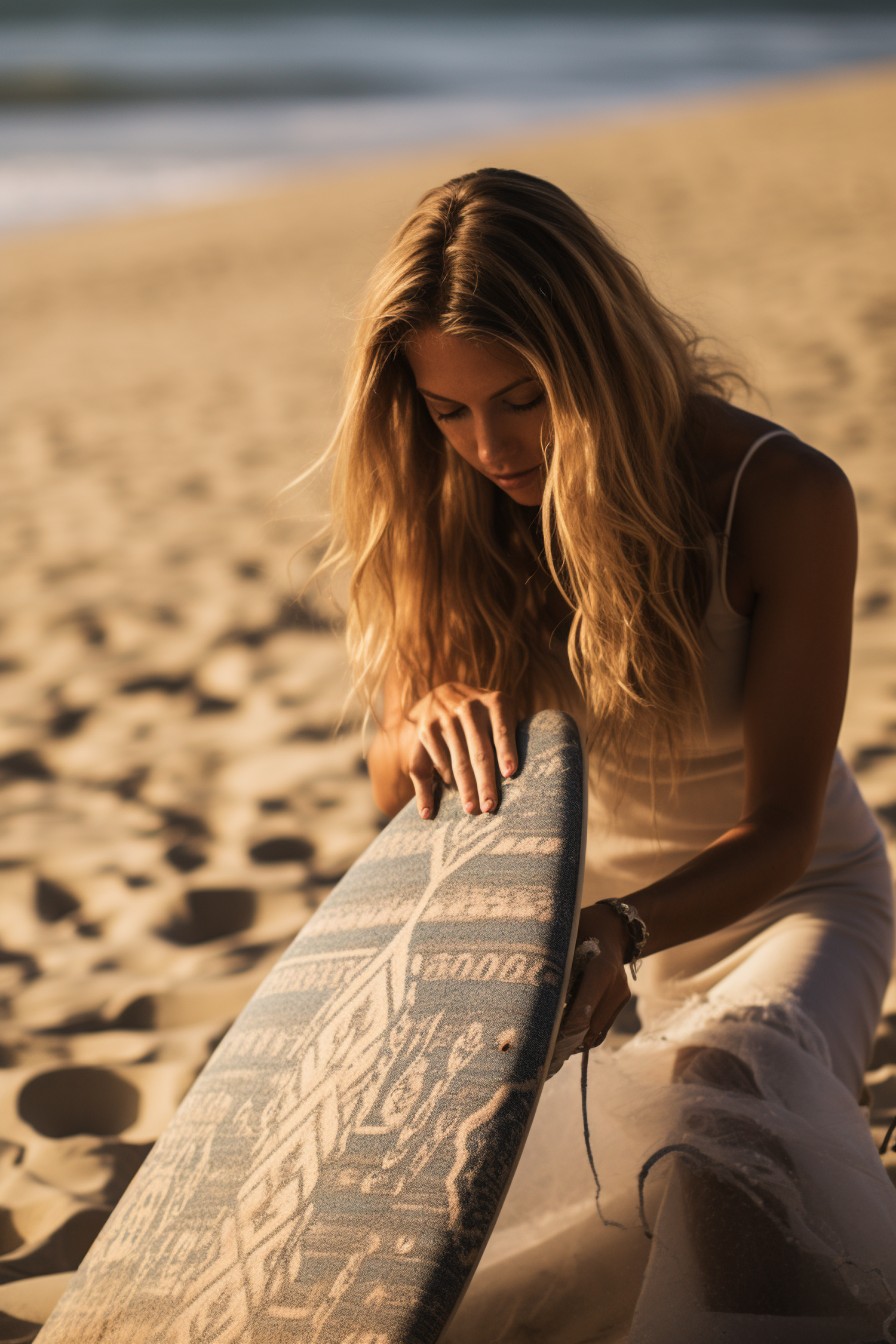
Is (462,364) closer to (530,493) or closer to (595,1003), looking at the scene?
(530,493)

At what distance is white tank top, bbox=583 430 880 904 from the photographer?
1.52m

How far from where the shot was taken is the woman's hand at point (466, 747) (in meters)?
1.41

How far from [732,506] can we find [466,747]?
0.46 m

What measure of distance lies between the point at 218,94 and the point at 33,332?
62.8 feet

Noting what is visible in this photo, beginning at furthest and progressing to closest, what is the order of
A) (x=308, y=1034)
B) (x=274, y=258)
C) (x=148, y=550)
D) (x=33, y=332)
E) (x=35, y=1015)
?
(x=274, y=258)
(x=33, y=332)
(x=148, y=550)
(x=35, y=1015)
(x=308, y=1034)

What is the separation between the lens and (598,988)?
1196 millimetres

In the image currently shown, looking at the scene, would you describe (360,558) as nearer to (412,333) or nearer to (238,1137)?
(412,333)

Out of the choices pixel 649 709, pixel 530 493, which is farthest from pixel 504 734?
pixel 530 493

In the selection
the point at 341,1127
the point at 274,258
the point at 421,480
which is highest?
the point at 274,258

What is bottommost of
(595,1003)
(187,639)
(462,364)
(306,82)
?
(187,639)

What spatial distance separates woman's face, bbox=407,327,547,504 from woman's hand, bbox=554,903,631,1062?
0.57 m

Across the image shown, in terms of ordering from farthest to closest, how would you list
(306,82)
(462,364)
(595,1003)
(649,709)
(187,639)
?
1. (306,82)
2. (187,639)
3. (649,709)
4. (462,364)
5. (595,1003)

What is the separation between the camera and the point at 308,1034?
1.34 metres

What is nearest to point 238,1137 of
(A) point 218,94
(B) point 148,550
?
(B) point 148,550
